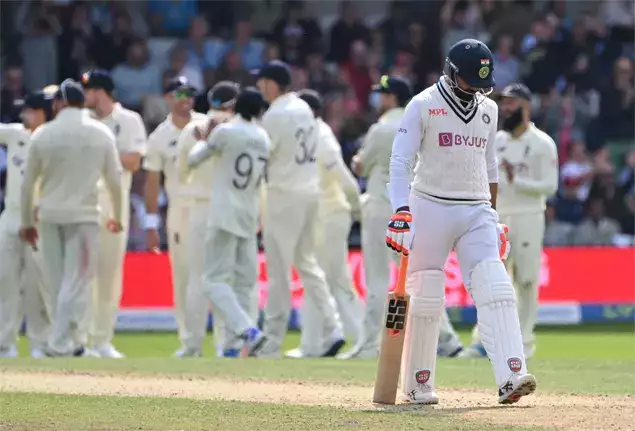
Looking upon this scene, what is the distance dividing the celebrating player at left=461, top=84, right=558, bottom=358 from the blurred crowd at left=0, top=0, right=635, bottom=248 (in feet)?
28.2

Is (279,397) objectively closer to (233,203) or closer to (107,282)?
(233,203)

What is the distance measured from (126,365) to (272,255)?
89.2 inches

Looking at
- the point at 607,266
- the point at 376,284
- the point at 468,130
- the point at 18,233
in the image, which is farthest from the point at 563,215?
the point at 468,130

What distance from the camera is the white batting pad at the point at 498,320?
27.5ft

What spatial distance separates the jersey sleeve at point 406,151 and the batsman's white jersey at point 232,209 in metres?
4.35

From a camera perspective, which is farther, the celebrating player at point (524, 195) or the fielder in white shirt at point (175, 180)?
the fielder in white shirt at point (175, 180)

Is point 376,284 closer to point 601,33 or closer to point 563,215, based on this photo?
point 563,215

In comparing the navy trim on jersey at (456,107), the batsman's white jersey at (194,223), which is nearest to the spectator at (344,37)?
the batsman's white jersey at (194,223)

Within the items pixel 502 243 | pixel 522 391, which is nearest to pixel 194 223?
pixel 502 243

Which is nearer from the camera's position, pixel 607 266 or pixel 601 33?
pixel 607 266

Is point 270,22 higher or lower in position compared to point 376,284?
higher

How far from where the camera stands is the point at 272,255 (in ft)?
45.0

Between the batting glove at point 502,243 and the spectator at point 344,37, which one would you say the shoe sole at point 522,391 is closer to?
the batting glove at point 502,243

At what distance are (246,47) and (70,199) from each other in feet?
37.0
